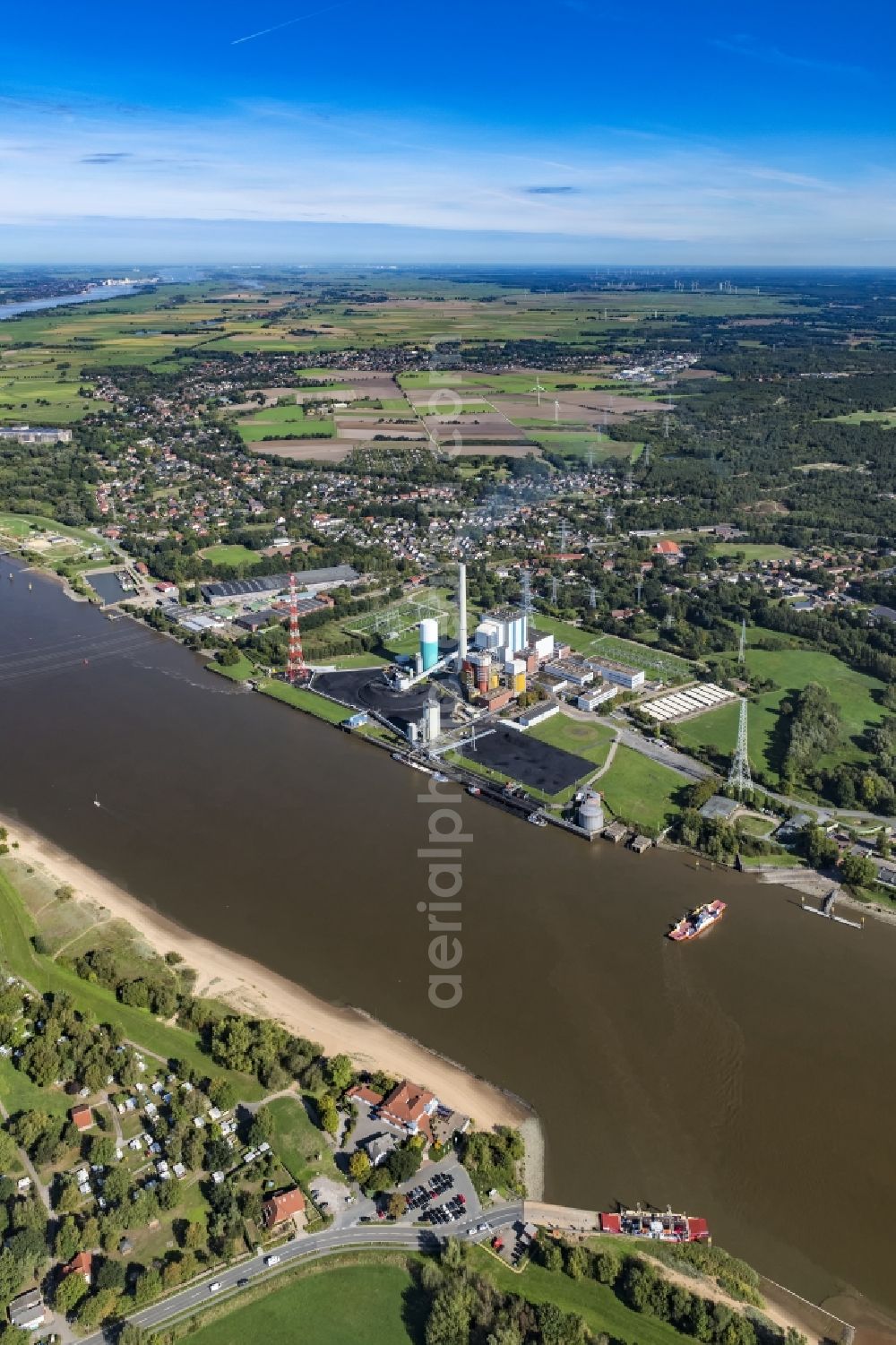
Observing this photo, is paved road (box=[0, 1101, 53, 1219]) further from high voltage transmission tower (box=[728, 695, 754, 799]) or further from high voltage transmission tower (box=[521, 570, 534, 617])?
high voltage transmission tower (box=[521, 570, 534, 617])

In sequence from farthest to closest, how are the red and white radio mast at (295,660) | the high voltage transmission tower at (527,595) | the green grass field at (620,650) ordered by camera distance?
the high voltage transmission tower at (527,595), the green grass field at (620,650), the red and white radio mast at (295,660)

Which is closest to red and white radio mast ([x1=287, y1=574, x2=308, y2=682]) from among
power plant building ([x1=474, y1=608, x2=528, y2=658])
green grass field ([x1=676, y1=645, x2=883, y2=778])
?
power plant building ([x1=474, y1=608, x2=528, y2=658])

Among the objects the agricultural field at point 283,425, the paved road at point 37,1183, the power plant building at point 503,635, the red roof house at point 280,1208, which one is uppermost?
the agricultural field at point 283,425

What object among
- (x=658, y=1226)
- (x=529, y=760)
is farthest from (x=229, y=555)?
(x=658, y=1226)

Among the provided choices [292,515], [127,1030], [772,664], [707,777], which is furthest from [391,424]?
[127,1030]

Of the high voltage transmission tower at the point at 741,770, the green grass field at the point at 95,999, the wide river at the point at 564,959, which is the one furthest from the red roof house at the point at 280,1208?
the high voltage transmission tower at the point at 741,770

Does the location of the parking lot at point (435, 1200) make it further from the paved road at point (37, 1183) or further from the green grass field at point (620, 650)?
the green grass field at point (620, 650)

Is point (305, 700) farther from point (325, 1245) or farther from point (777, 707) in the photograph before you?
point (325, 1245)
